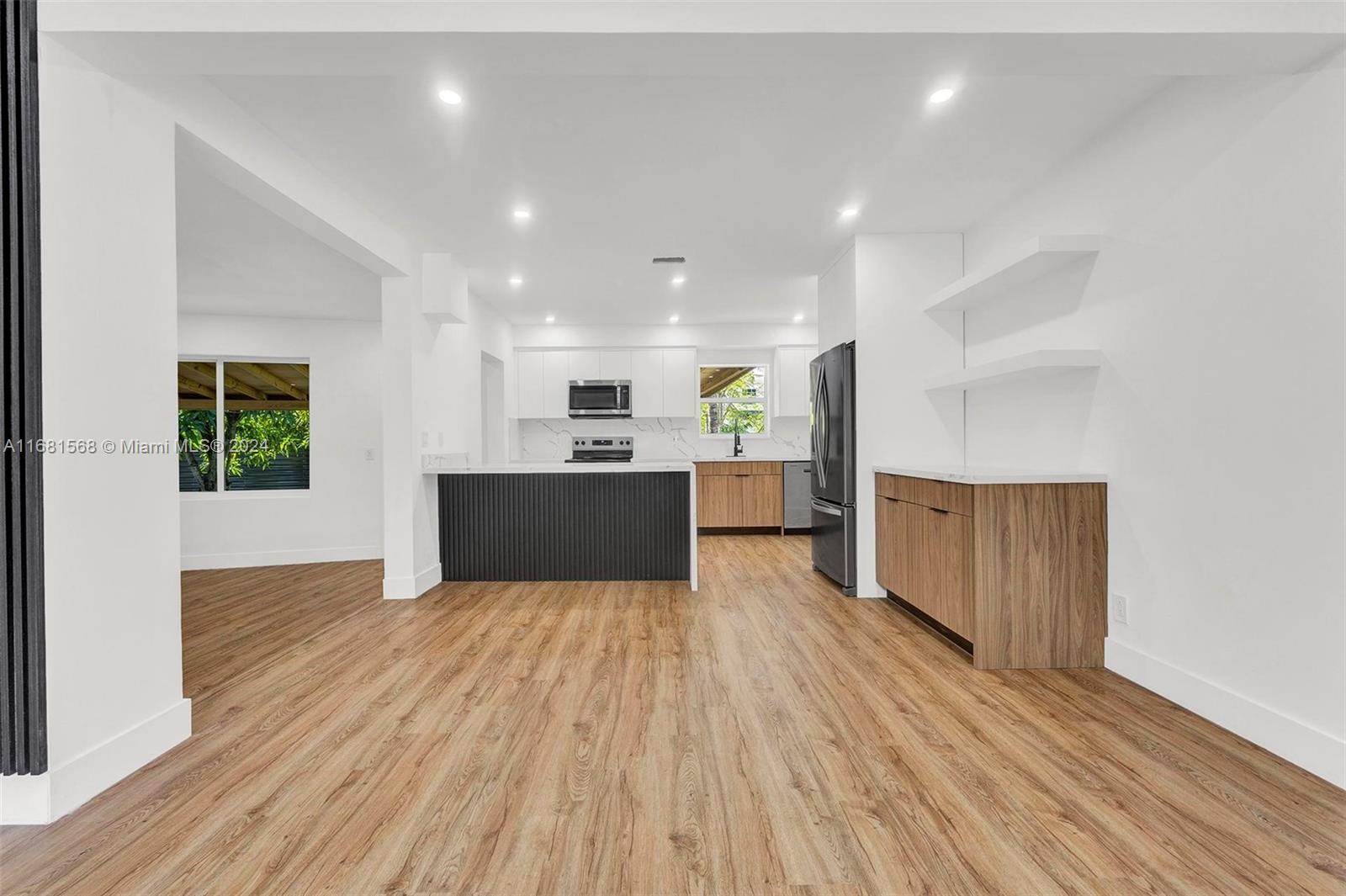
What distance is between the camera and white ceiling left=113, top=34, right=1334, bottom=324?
1743mm

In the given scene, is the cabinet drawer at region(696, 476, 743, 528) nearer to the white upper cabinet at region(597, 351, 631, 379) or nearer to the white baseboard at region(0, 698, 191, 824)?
the white upper cabinet at region(597, 351, 631, 379)

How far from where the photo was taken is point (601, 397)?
22.7 ft

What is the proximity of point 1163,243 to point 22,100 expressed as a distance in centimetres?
383

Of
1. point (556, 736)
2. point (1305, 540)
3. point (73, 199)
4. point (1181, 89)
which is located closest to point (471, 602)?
point (556, 736)

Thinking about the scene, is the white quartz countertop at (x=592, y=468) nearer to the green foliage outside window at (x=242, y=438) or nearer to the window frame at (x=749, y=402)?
the green foliage outside window at (x=242, y=438)

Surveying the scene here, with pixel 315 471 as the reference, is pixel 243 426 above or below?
above

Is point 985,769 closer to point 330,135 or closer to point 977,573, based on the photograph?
point 977,573

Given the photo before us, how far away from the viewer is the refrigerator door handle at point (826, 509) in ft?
13.7

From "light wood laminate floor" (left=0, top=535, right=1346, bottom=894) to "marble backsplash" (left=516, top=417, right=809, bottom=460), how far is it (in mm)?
4334

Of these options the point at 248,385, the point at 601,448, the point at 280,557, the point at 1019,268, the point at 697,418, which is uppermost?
the point at 1019,268

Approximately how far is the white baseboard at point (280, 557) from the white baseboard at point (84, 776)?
3.89 meters

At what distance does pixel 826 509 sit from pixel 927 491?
1.23 metres

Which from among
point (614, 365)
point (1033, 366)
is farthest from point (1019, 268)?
point (614, 365)

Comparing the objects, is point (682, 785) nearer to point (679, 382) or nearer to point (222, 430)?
point (679, 382)
